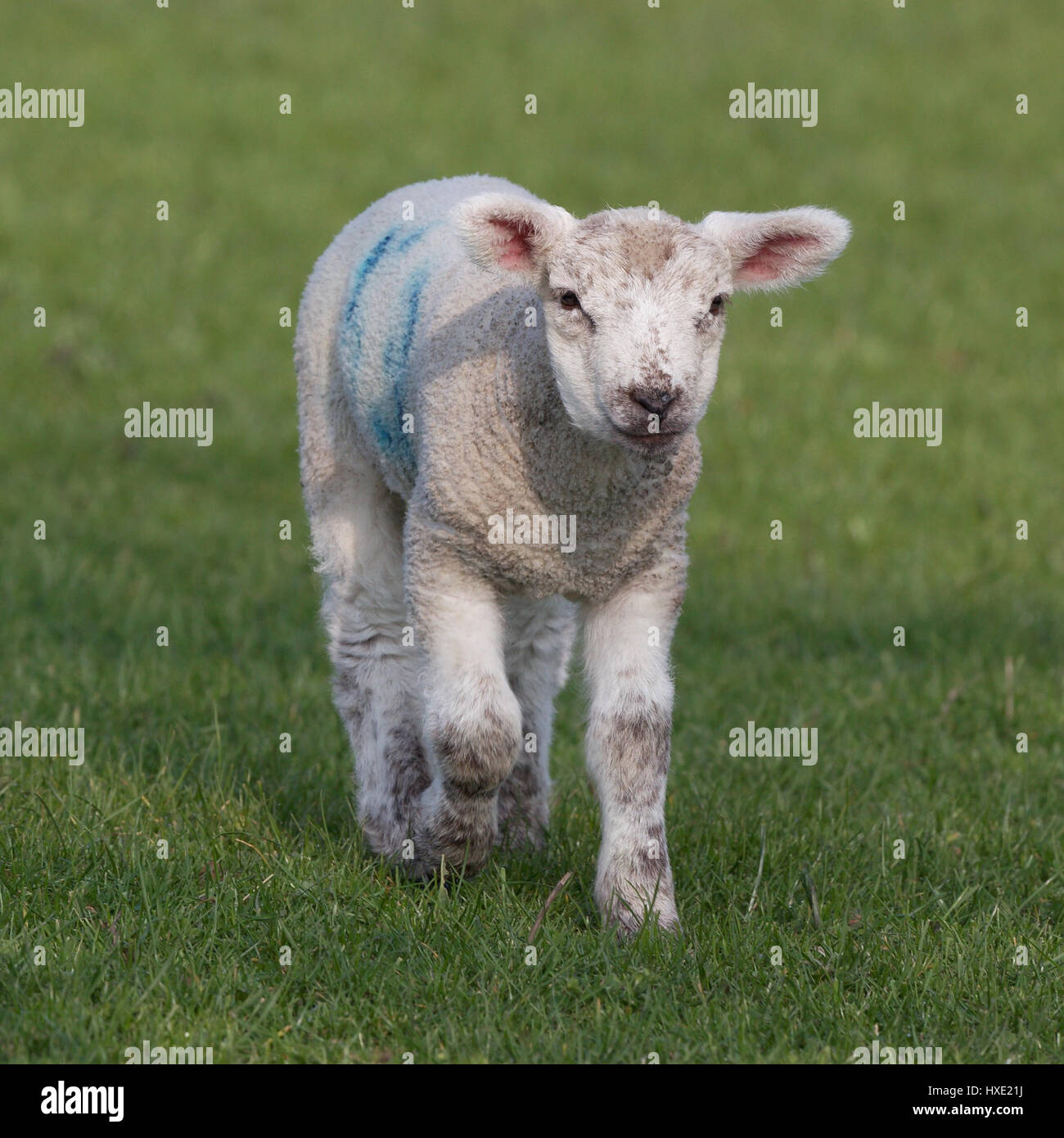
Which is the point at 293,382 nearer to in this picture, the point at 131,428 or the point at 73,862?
the point at 131,428

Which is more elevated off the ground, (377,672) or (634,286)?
(634,286)

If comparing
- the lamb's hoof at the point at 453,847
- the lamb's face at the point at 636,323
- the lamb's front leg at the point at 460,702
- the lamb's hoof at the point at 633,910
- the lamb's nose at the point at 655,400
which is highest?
the lamb's face at the point at 636,323

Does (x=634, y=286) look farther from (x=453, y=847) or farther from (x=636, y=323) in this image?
(x=453, y=847)

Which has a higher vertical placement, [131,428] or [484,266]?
[131,428]

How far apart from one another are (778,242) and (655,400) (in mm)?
813

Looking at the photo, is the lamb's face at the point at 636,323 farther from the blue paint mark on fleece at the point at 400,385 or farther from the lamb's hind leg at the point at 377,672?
the lamb's hind leg at the point at 377,672

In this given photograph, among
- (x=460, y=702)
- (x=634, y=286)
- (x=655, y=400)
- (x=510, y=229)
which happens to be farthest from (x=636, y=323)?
(x=460, y=702)

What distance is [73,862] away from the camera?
4.58 metres

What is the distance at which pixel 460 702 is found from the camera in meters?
4.44

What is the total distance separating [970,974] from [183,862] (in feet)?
6.81

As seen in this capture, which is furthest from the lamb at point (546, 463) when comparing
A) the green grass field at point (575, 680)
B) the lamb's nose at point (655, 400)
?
the green grass field at point (575, 680)

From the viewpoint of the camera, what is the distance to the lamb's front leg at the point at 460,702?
175 inches

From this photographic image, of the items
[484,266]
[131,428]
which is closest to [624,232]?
[484,266]

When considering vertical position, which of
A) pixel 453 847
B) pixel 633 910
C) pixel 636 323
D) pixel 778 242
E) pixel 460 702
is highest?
pixel 778 242
